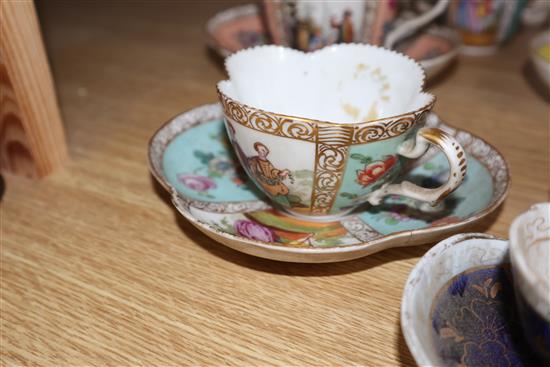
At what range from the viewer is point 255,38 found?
78 cm

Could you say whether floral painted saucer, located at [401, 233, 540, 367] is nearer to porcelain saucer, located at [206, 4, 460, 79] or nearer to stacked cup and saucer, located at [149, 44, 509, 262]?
stacked cup and saucer, located at [149, 44, 509, 262]

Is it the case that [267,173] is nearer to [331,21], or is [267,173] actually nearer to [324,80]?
[324,80]

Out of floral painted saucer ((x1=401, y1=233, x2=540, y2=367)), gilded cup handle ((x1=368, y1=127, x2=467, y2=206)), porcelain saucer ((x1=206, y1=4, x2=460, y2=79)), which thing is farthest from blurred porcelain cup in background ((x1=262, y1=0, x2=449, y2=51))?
floral painted saucer ((x1=401, y1=233, x2=540, y2=367))

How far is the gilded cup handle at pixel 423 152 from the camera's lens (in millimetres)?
385

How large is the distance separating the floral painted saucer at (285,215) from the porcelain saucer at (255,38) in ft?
0.58

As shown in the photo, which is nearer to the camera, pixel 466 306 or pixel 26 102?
pixel 466 306

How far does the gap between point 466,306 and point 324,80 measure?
26cm

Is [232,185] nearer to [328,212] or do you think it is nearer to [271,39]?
[328,212]

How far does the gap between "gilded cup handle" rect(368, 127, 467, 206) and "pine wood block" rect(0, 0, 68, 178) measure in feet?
1.03

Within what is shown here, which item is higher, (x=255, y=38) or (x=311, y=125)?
(x=311, y=125)

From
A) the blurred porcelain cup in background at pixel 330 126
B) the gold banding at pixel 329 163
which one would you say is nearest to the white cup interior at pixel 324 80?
the blurred porcelain cup in background at pixel 330 126

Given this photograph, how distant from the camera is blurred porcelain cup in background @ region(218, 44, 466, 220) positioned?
15.1 inches

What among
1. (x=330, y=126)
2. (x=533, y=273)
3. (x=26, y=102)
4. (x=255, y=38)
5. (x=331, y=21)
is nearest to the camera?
(x=533, y=273)

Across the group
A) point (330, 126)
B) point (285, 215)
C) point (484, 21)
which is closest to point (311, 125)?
point (330, 126)
